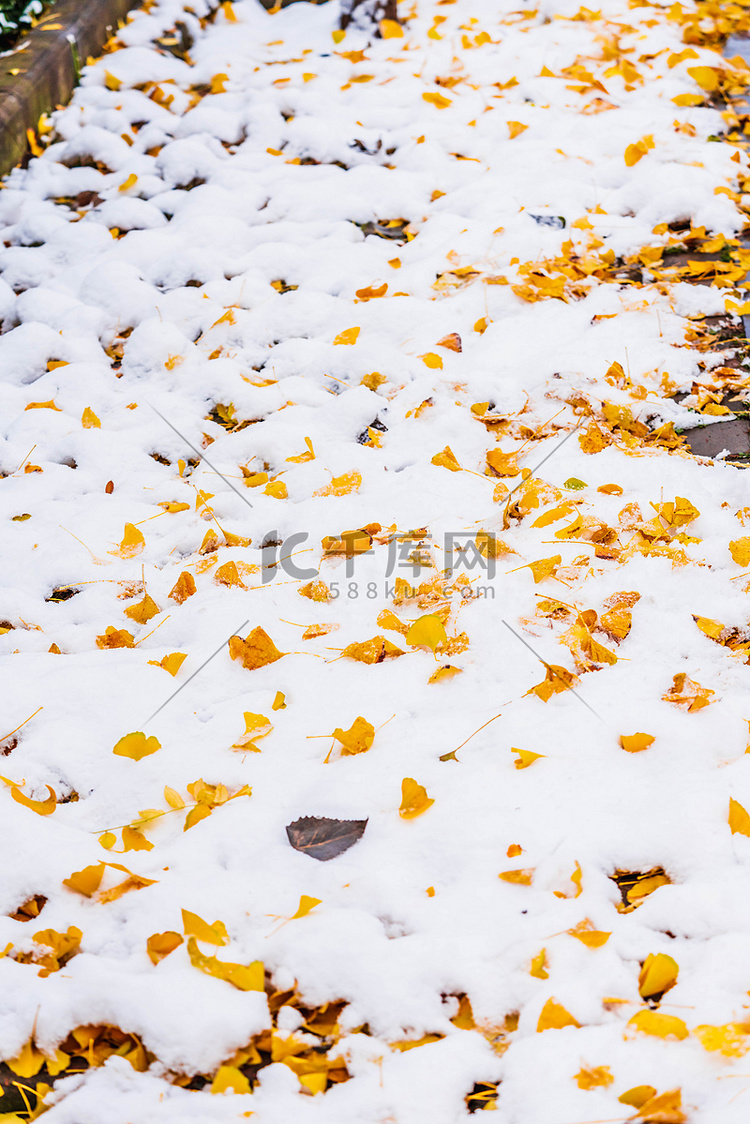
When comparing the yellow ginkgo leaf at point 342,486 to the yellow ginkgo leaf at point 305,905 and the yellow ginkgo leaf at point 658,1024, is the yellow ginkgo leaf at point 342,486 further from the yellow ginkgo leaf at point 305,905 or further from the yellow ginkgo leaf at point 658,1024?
the yellow ginkgo leaf at point 658,1024

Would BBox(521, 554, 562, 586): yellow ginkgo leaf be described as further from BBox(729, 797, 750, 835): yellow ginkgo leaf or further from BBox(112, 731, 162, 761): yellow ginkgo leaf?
BBox(112, 731, 162, 761): yellow ginkgo leaf

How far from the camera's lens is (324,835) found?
3.63 feet

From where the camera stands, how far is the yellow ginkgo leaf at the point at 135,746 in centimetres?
121

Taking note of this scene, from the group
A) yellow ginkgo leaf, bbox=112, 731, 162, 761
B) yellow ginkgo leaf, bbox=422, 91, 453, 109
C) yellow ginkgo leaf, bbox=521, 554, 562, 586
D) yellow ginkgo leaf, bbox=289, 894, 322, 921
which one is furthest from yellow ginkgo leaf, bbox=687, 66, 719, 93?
yellow ginkgo leaf, bbox=289, 894, 322, 921

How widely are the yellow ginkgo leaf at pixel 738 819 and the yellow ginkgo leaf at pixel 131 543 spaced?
3.92ft

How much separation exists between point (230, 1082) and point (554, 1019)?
1.22 feet

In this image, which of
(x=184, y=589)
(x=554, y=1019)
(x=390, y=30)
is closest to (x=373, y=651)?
(x=184, y=589)

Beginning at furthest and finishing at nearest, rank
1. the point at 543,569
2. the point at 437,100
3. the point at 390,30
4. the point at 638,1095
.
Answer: the point at 390,30, the point at 437,100, the point at 543,569, the point at 638,1095

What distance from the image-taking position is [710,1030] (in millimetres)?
841

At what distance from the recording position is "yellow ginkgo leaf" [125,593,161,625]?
1487 millimetres

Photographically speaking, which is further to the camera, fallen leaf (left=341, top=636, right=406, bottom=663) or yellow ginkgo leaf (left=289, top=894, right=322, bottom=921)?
fallen leaf (left=341, top=636, right=406, bottom=663)

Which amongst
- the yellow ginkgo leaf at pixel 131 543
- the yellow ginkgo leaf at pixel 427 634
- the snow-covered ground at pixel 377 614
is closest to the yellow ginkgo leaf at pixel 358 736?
the snow-covered ground at pixel 377 614

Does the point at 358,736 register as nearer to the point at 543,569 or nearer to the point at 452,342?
the point at 543,569

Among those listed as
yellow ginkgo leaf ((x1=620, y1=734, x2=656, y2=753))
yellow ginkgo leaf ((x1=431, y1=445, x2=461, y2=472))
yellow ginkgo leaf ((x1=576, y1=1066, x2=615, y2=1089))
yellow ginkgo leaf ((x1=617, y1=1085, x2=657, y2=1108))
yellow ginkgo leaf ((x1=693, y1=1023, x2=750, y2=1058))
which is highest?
yellow ginkgo leaf ((x1=431, y1=445, x2=461, y2=472))
